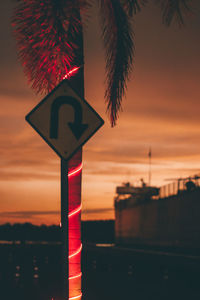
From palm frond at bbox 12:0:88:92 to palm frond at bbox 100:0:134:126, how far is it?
1.72 metres

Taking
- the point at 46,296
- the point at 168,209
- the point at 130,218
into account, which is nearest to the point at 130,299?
the point at 46,296

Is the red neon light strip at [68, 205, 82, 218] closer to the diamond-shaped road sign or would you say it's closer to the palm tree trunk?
the palm tree trunk

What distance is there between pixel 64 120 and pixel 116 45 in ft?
17.1

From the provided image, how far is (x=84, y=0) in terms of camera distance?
1018cm

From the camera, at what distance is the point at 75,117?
6.96m

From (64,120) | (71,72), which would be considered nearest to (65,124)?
(64,120)

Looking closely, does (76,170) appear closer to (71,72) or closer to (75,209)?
(75,209)

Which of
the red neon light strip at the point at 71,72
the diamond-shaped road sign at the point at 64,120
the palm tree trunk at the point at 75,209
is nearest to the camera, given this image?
the diamond-shaped road sign at the point at 64,120

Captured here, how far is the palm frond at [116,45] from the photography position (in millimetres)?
11609

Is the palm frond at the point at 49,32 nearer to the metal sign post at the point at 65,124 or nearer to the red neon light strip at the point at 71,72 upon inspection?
the red neon light strip at the point at 71,72

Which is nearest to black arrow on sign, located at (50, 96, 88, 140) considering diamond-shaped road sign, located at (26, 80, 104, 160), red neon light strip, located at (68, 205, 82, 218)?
diamond-shaped road sign, located at (26, 80, 104, 160)

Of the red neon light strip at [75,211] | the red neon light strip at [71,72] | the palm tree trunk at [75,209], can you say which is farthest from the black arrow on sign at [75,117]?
the red neon light strip at [75,211]

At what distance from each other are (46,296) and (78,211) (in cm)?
1096

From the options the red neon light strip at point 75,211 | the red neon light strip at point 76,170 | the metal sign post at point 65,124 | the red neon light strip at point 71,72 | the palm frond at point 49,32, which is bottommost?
the red neon light strip at point 75,211
